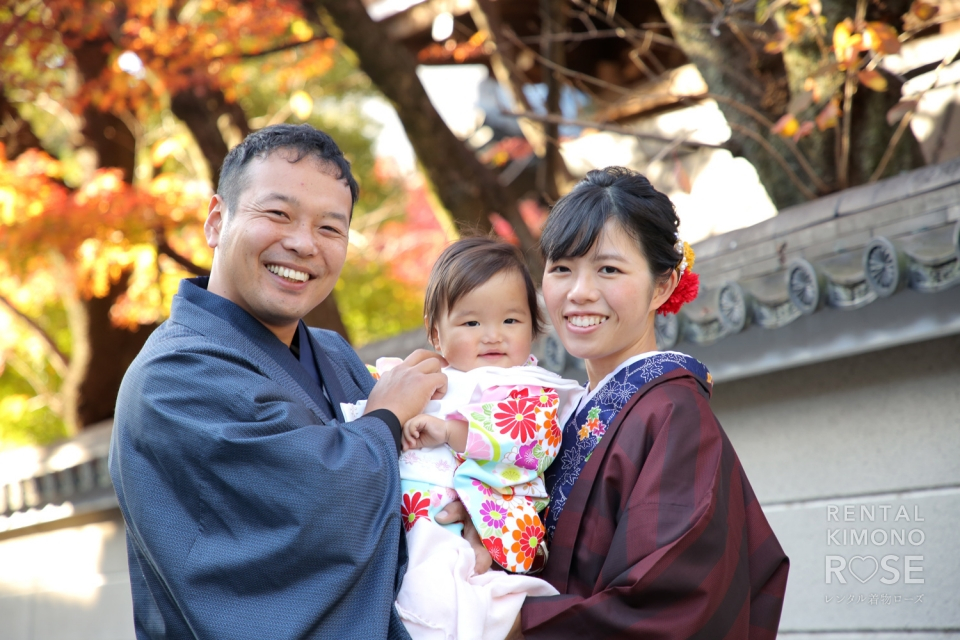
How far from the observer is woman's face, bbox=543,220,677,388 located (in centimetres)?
262

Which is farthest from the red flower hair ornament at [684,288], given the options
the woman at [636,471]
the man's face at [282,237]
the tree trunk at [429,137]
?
the tree trunk at [429,137]

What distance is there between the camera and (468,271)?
2830 mm

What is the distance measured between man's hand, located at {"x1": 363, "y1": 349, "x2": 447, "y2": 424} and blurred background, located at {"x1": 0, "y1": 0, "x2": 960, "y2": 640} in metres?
0.71

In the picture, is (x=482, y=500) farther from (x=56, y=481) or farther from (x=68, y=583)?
(x=68, y=583)

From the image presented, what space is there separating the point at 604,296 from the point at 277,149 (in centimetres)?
106

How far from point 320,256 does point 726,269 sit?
7.87 feet

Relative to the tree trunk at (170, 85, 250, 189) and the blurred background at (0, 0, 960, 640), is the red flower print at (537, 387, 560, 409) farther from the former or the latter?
the tree trunk at (170, 85, 250, 189)

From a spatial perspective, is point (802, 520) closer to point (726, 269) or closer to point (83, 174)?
point (726, 269)

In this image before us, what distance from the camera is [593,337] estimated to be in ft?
8.69

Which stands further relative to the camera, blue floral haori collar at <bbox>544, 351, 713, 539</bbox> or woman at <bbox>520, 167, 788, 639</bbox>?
blue floral haori collar at <bbox>544, 351, 713, 539</bbox>

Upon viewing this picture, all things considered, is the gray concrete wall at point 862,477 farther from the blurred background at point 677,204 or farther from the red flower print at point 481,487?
the red flower print at point 481,487

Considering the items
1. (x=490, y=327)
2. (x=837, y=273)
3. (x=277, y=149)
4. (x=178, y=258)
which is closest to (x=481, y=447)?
(x=490, y=327)

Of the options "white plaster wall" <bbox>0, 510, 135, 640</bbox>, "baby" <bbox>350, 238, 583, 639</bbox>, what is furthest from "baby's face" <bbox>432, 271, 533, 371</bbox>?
"white plaster wall" <bbox>0, 510, 135, 640</bbox>

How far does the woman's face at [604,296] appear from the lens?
103 inches
